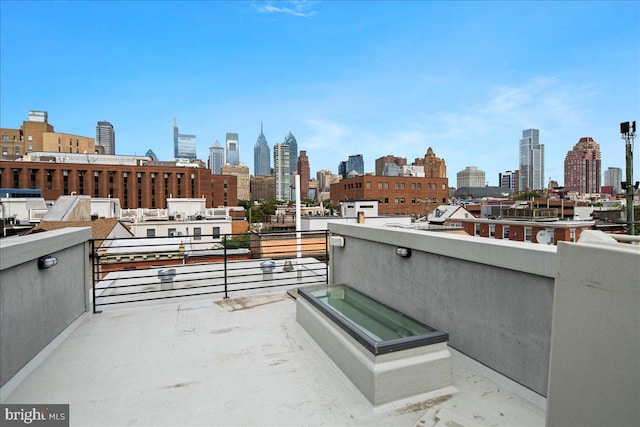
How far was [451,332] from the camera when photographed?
361 cm

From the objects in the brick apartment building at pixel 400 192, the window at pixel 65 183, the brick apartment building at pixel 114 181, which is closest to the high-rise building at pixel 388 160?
the brick apartment building at pixel 400 192

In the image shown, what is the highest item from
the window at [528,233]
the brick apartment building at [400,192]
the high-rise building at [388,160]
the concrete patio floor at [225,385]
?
the high-rise building at [388,160]

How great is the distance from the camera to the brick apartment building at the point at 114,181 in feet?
193

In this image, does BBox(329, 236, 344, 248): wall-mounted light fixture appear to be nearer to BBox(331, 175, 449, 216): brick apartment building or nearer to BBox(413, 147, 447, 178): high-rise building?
BBox(331, 175, 449, 216): brick apartment building

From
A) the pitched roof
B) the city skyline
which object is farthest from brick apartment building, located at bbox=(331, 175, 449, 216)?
the pitched roof

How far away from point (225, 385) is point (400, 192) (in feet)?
242

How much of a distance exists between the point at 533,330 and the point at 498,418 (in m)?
0.76

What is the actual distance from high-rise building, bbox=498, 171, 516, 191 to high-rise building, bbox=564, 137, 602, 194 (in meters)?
54.6

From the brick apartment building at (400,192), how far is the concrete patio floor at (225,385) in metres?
68.0

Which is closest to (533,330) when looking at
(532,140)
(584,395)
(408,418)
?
(408,418)

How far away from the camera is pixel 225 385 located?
3102 mm

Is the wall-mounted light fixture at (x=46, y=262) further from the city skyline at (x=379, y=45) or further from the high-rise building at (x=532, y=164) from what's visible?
the high-rise building at (x=532, y=164)

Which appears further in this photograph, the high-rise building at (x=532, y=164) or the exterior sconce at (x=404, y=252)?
the high-rise building at (x=532, y=164)

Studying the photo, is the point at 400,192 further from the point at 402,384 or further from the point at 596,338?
the point at 596,338
